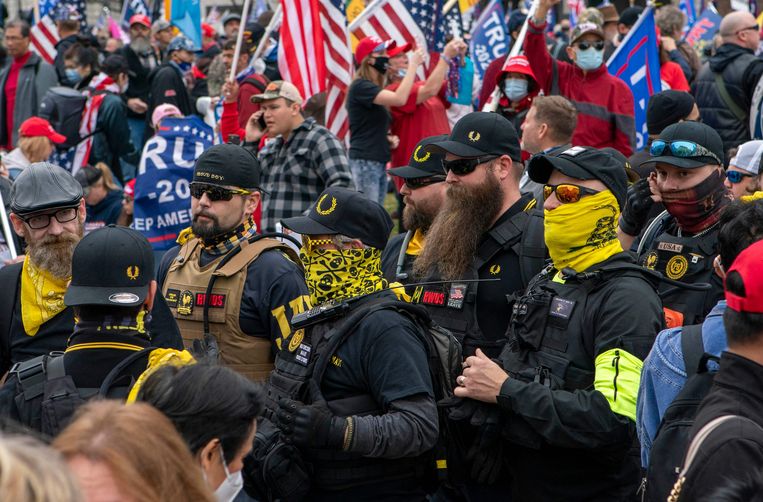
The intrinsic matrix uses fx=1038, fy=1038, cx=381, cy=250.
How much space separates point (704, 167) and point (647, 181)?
648mm

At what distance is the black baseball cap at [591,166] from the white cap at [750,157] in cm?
122

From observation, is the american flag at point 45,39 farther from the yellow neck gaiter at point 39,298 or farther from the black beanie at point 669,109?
the yellow neck gaiter at point 39,298

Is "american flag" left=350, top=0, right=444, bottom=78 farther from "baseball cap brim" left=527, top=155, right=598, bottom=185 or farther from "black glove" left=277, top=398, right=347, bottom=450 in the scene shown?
"black glove" left=277, top=398, right=347, bottom=450

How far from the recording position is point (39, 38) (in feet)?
57.2

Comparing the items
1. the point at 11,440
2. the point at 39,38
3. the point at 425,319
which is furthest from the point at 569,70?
the point at 39,38

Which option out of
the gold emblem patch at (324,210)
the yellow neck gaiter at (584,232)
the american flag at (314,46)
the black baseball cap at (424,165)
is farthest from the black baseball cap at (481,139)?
the american flag at (314,46)

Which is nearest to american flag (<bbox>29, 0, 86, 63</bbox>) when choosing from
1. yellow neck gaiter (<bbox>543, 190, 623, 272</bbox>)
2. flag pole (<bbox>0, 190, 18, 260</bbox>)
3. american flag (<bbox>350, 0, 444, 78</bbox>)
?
american flag (<bbox>350, 0, 444, 78</bbox>)

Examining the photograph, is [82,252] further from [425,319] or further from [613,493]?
[613,493]

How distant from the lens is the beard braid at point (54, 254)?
16.3 feet

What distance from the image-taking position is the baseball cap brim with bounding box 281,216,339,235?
175 inches

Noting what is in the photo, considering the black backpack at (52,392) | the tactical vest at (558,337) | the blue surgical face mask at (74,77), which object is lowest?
the blue surgical face mask at (74,77)

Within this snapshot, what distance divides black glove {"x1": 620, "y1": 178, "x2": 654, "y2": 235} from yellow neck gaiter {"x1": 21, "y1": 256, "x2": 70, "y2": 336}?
10.0ft

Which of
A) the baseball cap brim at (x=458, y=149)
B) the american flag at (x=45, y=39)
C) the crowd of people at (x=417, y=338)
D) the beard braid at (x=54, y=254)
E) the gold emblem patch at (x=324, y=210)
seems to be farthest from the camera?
the american flag at (x=45, y=39)

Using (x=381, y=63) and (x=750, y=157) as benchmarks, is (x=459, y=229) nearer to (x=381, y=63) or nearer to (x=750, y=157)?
(x=750, y=157)
